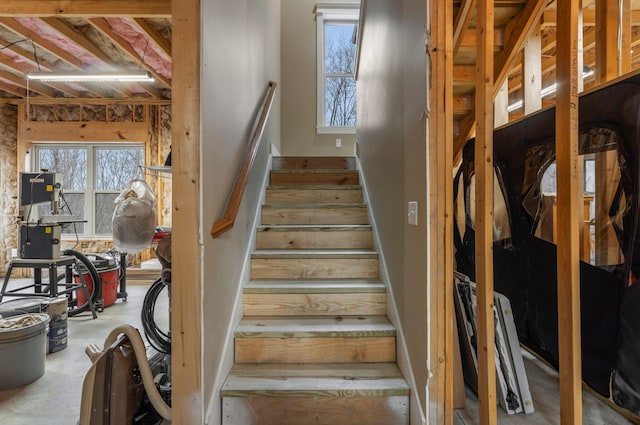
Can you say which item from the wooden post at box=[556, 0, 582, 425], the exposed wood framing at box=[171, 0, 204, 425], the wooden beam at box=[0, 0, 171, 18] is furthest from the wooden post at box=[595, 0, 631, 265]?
the wooden beam at box=[0, 0, 171, 18]

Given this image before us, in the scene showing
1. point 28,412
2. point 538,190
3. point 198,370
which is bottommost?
point 28,412

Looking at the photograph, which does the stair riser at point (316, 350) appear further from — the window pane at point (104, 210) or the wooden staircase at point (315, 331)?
the window pane at point (104, 210)

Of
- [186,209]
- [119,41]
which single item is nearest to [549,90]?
[186,209]

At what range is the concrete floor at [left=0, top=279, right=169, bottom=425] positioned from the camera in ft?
6.35

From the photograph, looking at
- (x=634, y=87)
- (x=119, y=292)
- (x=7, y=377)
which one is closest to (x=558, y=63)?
(x=634, y=87)

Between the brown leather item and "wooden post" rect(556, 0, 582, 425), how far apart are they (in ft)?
6.06

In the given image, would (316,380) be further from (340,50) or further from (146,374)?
(340,50)

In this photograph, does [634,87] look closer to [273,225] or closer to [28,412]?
[273,225]

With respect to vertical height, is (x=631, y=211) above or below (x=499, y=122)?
below

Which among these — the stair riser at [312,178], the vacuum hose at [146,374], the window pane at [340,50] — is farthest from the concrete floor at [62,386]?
the window pane at [340,50]

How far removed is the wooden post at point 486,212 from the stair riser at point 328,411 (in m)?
0.44

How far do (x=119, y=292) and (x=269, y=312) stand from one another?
3223mm

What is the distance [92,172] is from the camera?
563cm

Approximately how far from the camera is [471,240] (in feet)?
9.62
